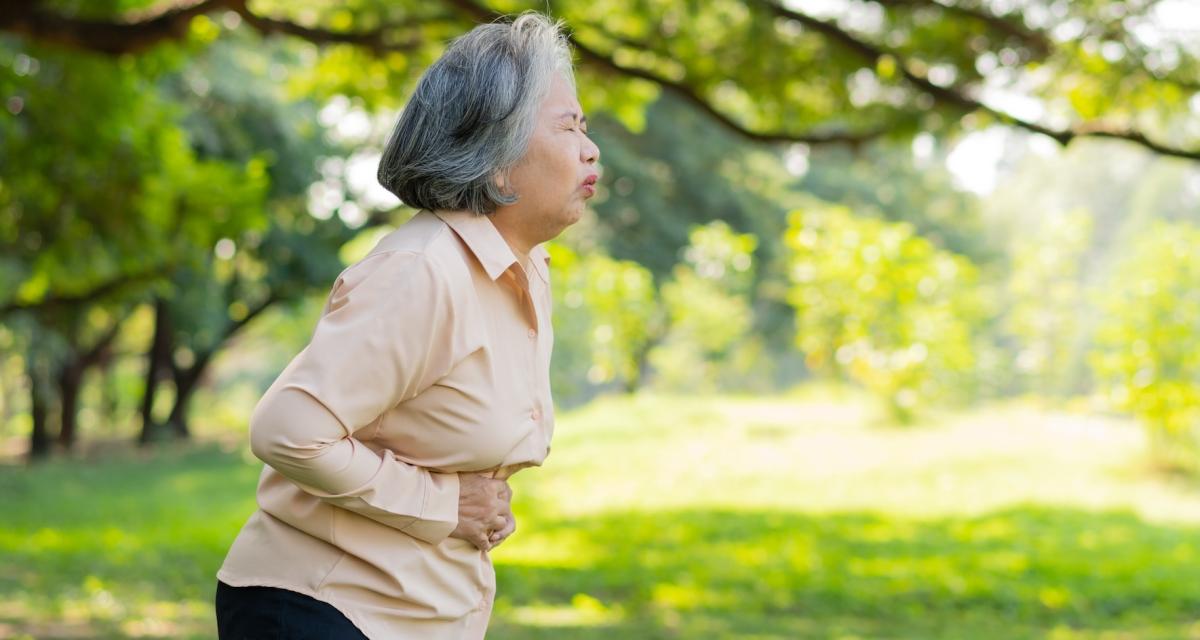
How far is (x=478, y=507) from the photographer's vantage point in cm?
223

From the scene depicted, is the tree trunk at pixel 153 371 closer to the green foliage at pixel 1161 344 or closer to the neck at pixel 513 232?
the green foliage at pixel 1161 344

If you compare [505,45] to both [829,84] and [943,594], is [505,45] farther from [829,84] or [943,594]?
[943,594]

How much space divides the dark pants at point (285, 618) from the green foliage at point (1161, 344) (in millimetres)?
13040

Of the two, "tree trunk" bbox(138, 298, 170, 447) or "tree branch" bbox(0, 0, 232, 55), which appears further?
"tree trunk" bbox(138, 298, 170, 447)

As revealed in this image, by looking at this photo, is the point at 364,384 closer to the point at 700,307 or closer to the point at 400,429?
the point at 400,429

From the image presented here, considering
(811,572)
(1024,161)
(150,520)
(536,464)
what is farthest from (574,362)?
(1024,161)

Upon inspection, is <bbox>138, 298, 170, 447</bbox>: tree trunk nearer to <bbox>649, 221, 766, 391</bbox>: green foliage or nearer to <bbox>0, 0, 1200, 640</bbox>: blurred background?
<bbox>0, 0, 1200, 640</bbox>: blurred background

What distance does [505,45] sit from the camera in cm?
221

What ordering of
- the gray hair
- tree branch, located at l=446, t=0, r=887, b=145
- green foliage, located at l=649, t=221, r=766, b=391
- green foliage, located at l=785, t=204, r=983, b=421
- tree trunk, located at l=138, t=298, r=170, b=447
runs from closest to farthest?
the gray hair < tree branch, located at l=446, t=0, r=887, b=145 < green foliage, located at l=785, t=204, r=983, b=421 < green foliage, located at l=649, t=221, r=766, b=391 < tree trunk, located at l=138, t=298, r=170, b=447

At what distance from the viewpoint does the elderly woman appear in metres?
2.02

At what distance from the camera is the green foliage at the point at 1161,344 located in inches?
537

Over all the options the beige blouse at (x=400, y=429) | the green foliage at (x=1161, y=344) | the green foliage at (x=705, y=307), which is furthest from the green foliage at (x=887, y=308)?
the beige blouse at (x=400, y=429)

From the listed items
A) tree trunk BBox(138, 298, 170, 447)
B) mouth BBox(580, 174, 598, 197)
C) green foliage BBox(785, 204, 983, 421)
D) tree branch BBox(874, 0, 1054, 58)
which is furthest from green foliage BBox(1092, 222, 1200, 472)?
tree trunk BBox(138, 298, 170, 447)

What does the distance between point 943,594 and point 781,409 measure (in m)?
11.3
